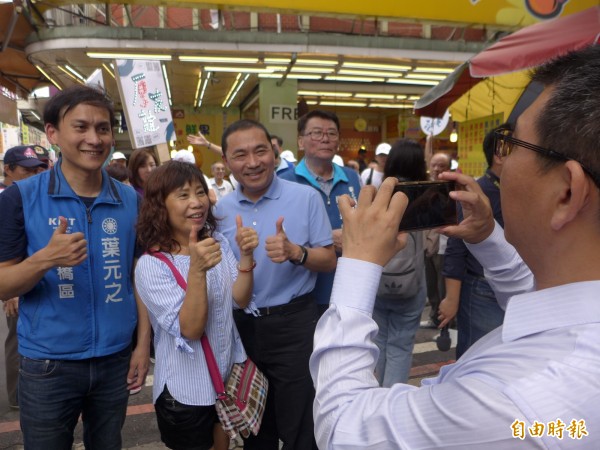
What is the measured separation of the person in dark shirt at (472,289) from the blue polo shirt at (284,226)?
3.12 ft

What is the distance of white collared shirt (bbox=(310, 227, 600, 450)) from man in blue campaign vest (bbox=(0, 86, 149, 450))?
4.08 ft

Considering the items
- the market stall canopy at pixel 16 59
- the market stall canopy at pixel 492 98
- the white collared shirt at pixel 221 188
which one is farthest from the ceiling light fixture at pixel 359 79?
the market stall canopy at pixel 16 59

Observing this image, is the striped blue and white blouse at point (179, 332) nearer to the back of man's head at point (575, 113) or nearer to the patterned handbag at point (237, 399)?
the patterned handbag at point (237, 399)

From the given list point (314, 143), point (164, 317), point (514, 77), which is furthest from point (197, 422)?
point (514, 77)

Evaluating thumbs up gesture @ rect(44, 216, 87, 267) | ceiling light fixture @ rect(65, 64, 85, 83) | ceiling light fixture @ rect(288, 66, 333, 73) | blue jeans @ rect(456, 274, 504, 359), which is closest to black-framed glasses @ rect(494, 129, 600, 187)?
thumbs up gesture @ rect(44, 216, 87, 267)

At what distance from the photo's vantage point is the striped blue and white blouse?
5.98 ft

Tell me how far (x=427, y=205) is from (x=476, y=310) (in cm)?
185

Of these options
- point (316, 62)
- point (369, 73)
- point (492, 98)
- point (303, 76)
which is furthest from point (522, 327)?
point (303, 76)

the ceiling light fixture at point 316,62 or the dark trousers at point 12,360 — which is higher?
the ceiling light fixture at point 316,62

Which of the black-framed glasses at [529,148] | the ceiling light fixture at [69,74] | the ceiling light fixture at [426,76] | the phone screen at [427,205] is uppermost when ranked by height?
the ceiling light fixture at [426,76]

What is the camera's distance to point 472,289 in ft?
9.25

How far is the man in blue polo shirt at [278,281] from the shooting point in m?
2.29

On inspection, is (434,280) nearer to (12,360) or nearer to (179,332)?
(179,332)

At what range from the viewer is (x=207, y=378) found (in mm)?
1886
